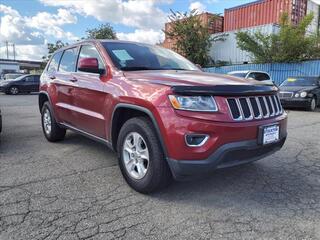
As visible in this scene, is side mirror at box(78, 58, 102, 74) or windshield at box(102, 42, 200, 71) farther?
windshield at box(102, 42, 200, 71)

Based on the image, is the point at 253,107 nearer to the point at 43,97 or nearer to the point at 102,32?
the point at 43,97

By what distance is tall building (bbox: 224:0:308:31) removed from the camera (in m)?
22.7

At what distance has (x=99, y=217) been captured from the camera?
9.49 ft

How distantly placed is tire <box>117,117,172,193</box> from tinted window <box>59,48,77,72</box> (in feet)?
6.28

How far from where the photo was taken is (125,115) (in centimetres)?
372

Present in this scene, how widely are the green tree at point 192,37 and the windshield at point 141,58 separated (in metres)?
20.9

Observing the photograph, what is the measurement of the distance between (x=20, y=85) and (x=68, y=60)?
19138mm

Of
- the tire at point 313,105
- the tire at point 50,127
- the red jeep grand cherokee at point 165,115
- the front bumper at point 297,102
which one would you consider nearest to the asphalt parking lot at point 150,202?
the red jeep grand cherokee at point 165,115

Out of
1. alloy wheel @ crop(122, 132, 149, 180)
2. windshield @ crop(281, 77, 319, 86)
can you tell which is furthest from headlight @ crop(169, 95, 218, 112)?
windshield @ crop(281, 77, 319, 86)

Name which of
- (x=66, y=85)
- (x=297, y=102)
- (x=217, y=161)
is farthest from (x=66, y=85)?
(x=297, y=102)

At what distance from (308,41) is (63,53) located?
17051mm

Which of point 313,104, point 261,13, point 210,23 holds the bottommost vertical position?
point 313,104

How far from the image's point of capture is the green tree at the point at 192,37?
25.2 metres

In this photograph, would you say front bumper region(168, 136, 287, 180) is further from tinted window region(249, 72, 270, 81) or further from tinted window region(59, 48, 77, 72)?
tinted window region(249, 72, 270, 81)
